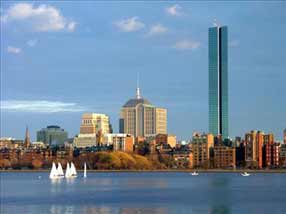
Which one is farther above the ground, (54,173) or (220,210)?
(54,173)

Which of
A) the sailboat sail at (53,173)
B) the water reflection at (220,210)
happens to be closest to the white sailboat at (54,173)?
the sailboat sail at (53,173)

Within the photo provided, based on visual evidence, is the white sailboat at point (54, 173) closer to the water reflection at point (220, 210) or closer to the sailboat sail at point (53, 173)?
the sailboat sail at point (53, 173)

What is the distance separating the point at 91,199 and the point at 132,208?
13.5 metres

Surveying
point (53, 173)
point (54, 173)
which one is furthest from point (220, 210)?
point (54, 173)

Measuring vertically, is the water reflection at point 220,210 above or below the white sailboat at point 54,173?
below

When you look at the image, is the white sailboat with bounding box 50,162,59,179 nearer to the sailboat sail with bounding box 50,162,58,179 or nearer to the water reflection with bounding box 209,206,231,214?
the sailboat sail with bounding box 50,162,58,179

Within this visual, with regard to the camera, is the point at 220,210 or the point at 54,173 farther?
the point at 54,173

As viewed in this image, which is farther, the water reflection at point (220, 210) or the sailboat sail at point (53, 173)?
the sailboat sail at point (53, 173)

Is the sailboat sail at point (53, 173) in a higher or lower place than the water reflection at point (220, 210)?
higher

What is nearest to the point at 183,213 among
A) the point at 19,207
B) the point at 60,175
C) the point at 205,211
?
the point at 205,211

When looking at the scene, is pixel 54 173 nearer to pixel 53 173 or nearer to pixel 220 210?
pixel 53 173

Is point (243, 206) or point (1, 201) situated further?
point (1, 201)

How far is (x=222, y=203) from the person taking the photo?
76125 mm

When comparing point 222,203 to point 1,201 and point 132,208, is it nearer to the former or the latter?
point 132,208
